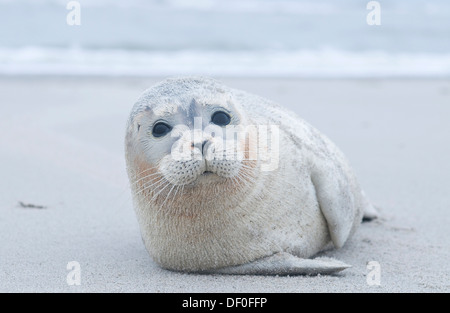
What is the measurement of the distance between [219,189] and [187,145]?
0.31m

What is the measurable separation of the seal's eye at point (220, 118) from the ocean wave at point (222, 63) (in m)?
8.66

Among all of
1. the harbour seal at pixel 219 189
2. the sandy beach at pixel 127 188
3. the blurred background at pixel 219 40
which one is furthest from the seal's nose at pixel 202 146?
the blurred background at pixel 219 40

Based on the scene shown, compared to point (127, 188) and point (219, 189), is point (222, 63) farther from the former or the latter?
point (219, 189)

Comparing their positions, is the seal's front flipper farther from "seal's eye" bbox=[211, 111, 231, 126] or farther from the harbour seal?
"seal's eye" bbox=[211, 111, 231, 126]

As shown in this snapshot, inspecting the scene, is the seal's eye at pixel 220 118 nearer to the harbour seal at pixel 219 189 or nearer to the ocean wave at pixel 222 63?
the harbour seal at pixel 219 189

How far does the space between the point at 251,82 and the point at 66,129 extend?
448 centimetres

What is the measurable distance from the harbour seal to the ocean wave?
328 inches

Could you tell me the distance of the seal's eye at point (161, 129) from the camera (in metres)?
3.73

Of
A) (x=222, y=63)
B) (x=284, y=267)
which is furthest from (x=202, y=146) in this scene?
(x=222, y=63)

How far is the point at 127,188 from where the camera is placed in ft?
14.8

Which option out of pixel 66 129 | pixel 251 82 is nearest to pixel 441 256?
pixel 66 129

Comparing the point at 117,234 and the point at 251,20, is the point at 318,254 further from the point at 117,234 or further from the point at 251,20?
the point at 251,20
